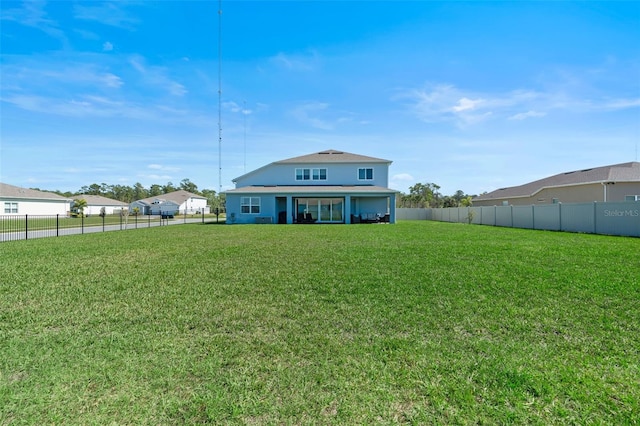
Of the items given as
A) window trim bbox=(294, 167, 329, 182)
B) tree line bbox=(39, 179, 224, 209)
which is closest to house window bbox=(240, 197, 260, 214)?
window trim bbox=(294, 167, 329, 182)

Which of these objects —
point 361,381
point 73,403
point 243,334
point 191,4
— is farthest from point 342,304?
point 191,4

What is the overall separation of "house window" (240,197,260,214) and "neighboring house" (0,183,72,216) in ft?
90.0

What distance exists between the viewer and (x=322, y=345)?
3268 millimetres

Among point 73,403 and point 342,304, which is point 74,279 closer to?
point 73,403

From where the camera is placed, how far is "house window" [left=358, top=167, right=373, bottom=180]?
26125mm

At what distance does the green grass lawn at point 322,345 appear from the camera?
2.26 metres

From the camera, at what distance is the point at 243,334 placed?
359 centimetres

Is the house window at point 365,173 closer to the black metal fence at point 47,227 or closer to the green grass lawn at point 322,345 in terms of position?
the black metal fence at point 47,227

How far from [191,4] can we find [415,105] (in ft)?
38.6

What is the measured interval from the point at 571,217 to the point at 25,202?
51616 mm

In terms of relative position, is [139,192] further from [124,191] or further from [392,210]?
[392,210]

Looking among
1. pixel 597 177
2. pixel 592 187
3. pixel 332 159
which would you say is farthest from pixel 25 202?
pixel 597 177

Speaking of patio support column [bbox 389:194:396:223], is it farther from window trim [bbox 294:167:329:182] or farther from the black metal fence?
the black metal fence

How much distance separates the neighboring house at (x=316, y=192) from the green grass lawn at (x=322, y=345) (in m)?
16.9
